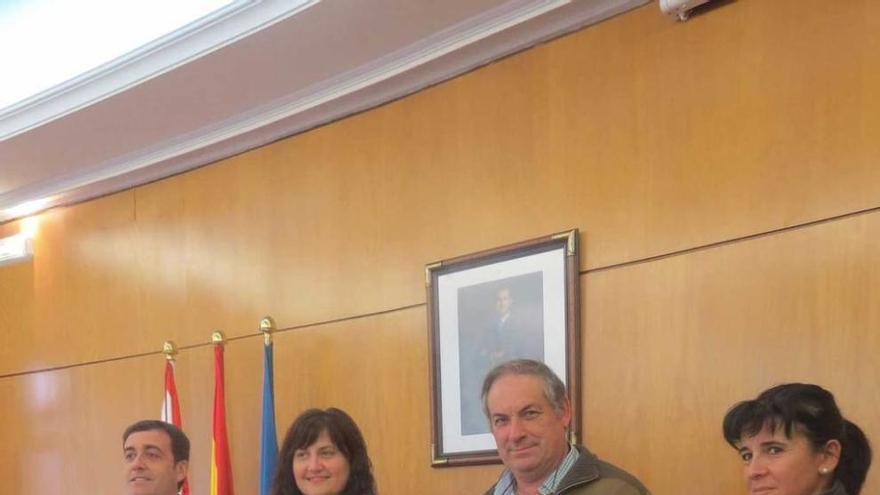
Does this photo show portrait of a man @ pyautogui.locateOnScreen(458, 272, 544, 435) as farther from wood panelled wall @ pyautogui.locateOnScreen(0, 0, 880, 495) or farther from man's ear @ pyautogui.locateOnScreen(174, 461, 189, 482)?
man's ear @ pyautogui.locateOnScreen(174, 461, 189, 482)

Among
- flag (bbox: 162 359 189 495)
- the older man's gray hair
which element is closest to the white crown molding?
flag (bbox: 162 359 189 495)

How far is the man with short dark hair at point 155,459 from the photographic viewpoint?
4293mm

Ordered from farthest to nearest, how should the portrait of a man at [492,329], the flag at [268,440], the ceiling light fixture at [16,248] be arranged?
the ceiling light fixture at [16,248]
the flag at [268,440]
the portrait of a man at [492,329]

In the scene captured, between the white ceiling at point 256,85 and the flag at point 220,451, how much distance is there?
1.20 meters

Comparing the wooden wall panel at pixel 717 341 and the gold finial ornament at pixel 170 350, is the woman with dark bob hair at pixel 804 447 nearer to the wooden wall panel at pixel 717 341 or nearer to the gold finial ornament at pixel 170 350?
the wooden wall panel at pixel 717 341

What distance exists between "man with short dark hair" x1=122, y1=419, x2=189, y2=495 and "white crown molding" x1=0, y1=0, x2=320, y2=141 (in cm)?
157

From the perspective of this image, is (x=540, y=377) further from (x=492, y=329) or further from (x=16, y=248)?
(x=16, y=248)

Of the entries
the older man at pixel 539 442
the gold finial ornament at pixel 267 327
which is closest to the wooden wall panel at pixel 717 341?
the older man at pixel 539 442

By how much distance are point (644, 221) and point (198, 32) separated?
6.64 ft

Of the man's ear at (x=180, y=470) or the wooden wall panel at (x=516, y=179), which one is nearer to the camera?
the wooden wall panel at (x=516, y=179)

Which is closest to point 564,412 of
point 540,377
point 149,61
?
point 540,377

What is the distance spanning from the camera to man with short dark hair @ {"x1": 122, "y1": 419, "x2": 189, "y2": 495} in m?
4.29

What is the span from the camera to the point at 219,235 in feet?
19.1

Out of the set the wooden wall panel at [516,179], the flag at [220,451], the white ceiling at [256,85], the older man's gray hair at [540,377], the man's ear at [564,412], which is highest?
the white ceiling at [256,85]
